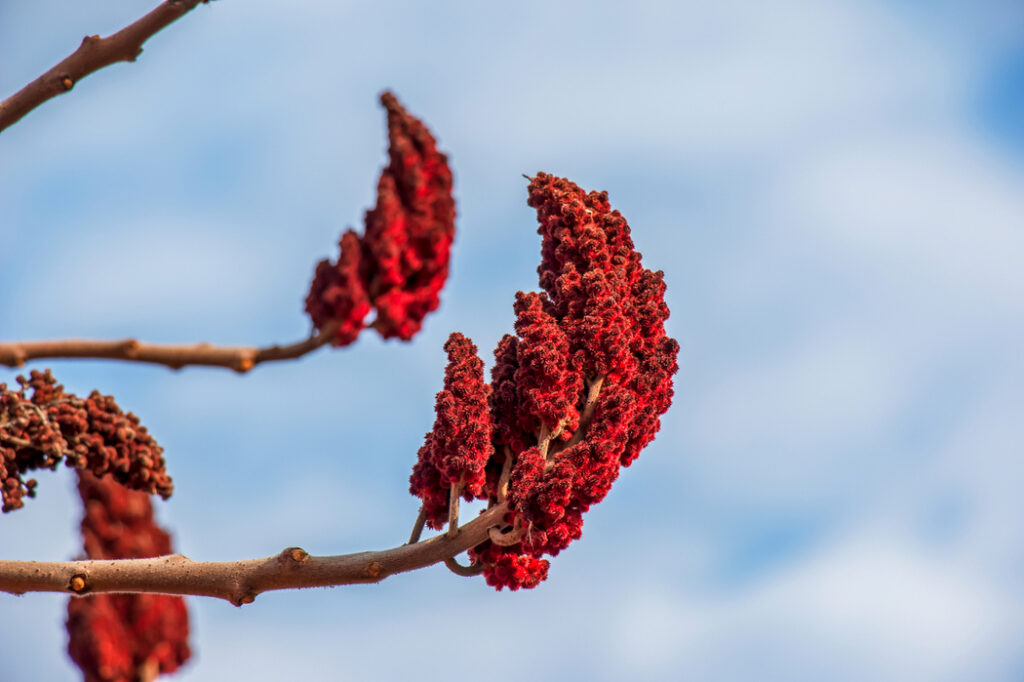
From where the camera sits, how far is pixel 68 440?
22.7ft

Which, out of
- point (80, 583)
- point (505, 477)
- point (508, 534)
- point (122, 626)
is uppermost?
point (505, 477)

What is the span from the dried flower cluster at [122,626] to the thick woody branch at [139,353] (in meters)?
1.43

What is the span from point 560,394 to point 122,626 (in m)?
3.16

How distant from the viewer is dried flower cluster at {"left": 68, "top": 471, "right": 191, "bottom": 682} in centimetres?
505

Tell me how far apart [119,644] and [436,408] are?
2.75 metres

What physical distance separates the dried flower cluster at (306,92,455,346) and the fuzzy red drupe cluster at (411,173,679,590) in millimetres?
2453

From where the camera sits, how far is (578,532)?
295 inches

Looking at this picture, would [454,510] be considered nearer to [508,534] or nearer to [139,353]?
[508,534]

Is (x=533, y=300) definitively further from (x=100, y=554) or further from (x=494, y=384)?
(x=100, y=554)

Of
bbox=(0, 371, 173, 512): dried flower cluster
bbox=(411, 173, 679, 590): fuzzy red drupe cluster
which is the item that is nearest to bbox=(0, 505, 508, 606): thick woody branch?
bbox=(411, 173, 679, 590): fuzzy red drupe cluster

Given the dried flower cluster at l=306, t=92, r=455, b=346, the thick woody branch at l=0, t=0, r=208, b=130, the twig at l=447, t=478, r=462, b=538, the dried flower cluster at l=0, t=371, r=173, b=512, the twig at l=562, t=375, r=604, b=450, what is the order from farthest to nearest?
1. the twig at l=562, t=375, r=604, b=450
2. the twig at l=447, t=478, r=462, b=538
3. the dried flower cluster at l=0, t=371, r=173, b=512
4. the thick woody branch at l=0, t=0, r=208, b=130
5. the dried flower cluster at l=306, t=92, r=455, b=346

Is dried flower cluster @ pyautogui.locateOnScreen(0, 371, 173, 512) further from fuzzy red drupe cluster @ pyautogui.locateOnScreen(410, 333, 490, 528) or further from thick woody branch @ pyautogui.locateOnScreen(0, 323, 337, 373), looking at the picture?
thick woody branch @ pyautogui.locateOnScreen(0, 323, 337, 373)

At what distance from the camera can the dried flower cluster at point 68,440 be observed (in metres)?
6.84

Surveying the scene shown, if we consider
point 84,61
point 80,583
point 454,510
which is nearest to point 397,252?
point 84,61
